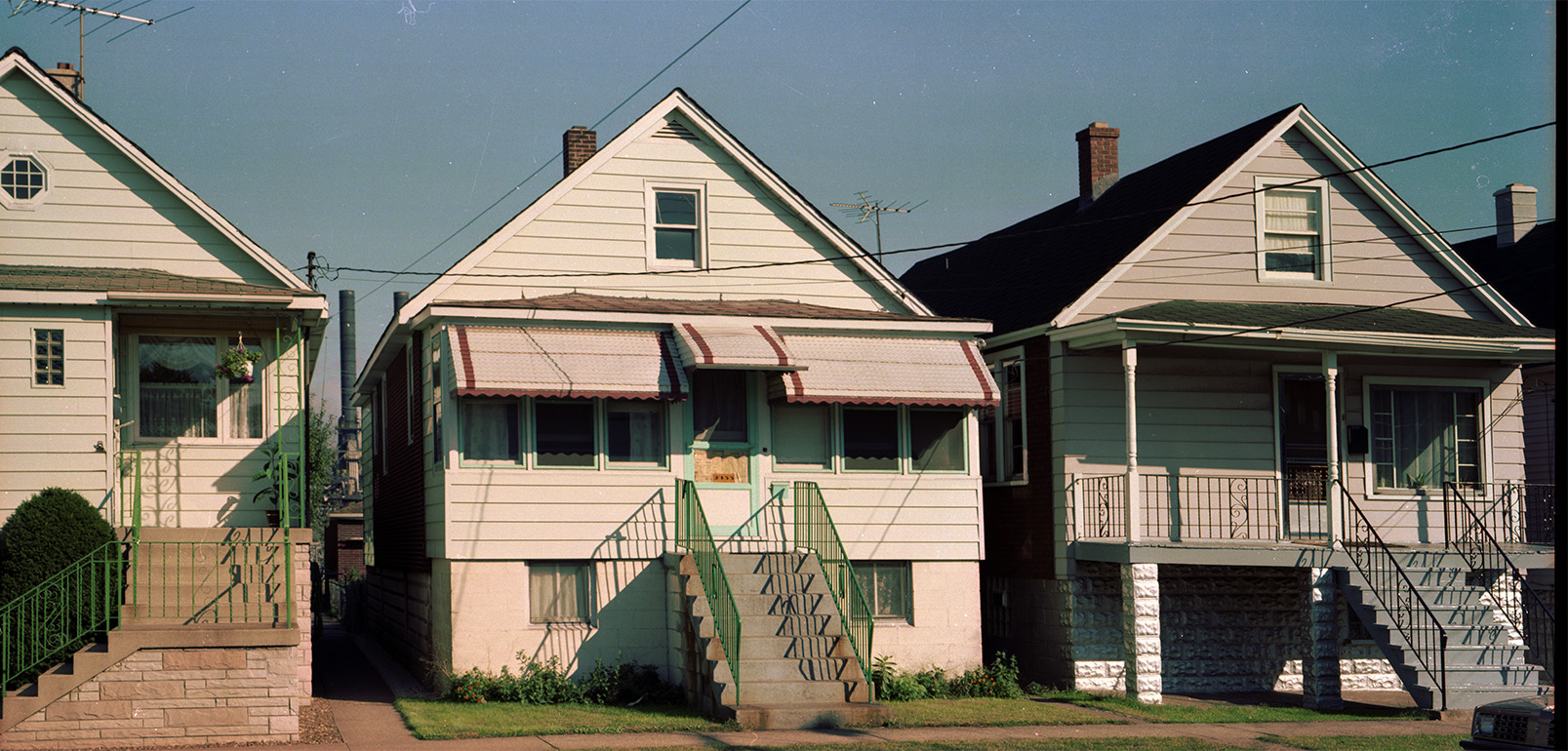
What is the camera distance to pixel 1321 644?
18594 mm

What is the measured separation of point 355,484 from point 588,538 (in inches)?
2517

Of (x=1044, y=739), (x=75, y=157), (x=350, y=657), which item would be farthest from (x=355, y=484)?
(x=1044, y=739)

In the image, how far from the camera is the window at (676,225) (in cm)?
1964

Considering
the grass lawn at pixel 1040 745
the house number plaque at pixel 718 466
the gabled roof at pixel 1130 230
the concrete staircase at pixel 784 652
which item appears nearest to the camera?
the grass lawn at pixel 1040 745

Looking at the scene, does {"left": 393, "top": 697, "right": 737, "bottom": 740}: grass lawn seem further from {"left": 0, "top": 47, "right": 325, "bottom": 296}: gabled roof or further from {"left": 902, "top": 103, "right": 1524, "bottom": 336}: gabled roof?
{"left": 902, "top": 103, "right": 1524, "bottom": 336}: gabled roof

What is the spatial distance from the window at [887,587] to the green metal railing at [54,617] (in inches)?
353

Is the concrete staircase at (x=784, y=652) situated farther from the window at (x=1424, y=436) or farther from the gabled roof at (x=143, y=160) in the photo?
the window at (x=1424, y=436)

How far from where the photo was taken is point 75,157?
17.5 meters

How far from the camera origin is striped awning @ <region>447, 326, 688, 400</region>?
1725cm

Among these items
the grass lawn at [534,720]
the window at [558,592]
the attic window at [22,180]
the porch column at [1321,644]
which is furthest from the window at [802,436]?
the attic window at [22,180]

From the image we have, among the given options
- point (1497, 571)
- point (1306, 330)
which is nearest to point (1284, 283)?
point (1306, 330)

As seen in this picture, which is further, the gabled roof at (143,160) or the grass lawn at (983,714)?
the gabled roof at (143,160)

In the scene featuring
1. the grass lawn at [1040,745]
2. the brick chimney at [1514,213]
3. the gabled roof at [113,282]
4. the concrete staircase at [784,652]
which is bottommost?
the grass lawn at [1040,745]

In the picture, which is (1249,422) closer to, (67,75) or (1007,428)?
(1007,428)
